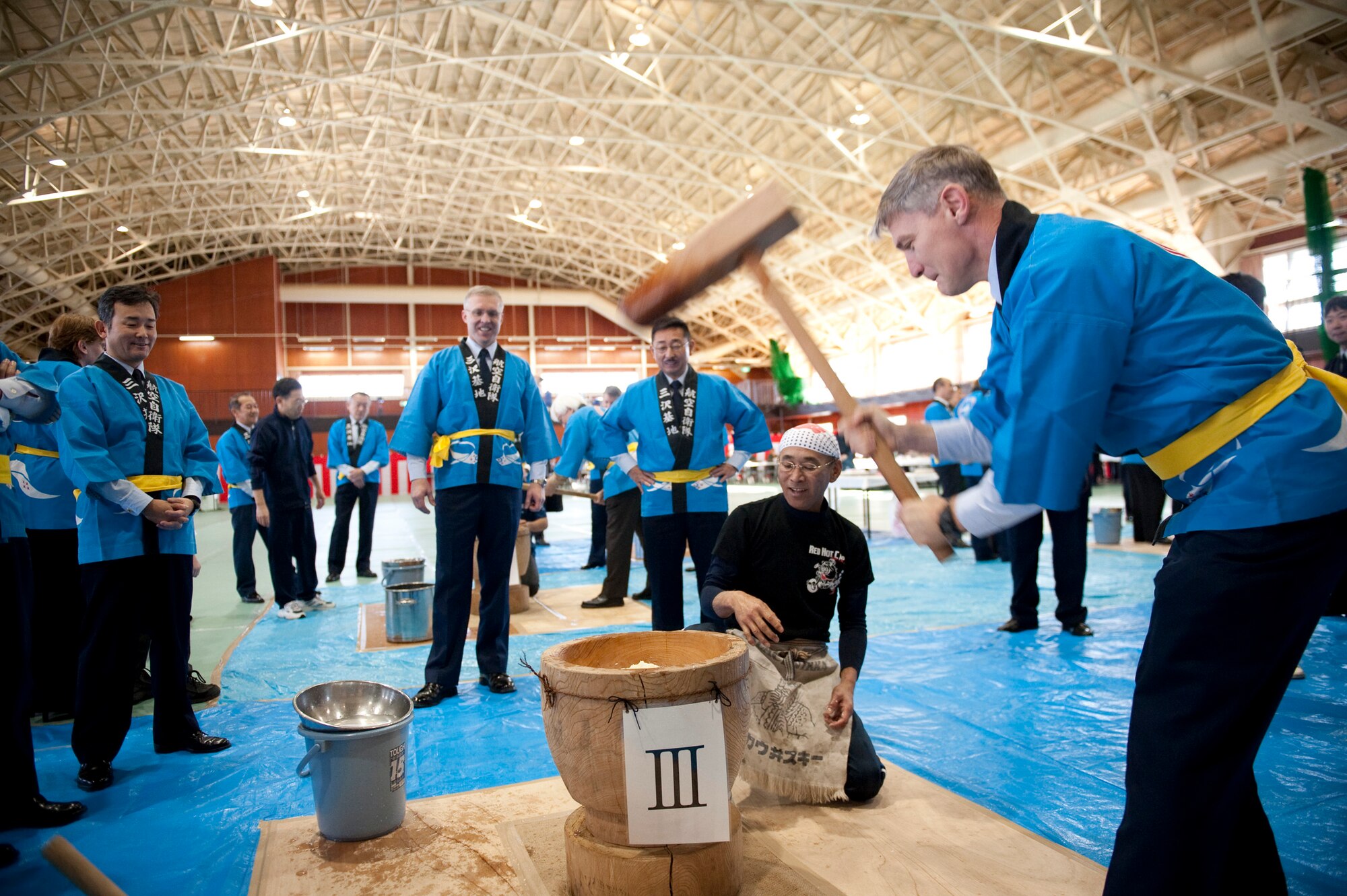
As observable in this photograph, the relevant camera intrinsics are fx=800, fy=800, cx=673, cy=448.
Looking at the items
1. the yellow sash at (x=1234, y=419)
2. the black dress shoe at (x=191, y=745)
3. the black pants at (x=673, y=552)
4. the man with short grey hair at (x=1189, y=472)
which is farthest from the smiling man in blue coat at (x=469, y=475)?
the yellow sash at (x=1234, y=419)

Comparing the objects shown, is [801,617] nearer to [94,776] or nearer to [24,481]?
[94,776]

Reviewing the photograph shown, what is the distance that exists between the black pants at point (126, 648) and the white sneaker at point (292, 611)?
312 centimetres

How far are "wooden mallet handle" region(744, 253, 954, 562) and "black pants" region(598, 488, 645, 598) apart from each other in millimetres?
4418

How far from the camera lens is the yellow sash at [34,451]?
12.7ft

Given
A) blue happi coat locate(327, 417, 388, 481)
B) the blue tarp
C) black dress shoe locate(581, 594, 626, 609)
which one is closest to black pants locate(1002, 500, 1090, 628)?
the blue tarp

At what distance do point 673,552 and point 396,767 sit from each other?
2.04m

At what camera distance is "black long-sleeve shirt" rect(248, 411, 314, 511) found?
6.81 meters

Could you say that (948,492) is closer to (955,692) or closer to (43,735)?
(955,692)

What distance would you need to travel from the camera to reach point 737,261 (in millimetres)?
2654

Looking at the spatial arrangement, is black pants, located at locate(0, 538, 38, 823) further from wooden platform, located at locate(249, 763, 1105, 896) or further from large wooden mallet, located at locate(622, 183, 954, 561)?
large wooden mallet, located at locate(622, 183, 954, 561)

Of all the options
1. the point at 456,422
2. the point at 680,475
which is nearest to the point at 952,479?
the point at 680,475

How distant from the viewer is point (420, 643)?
553 cm

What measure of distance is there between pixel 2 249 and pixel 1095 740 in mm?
31255

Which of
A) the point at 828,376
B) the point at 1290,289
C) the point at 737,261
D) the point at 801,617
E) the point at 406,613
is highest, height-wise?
the point at 1290,289
